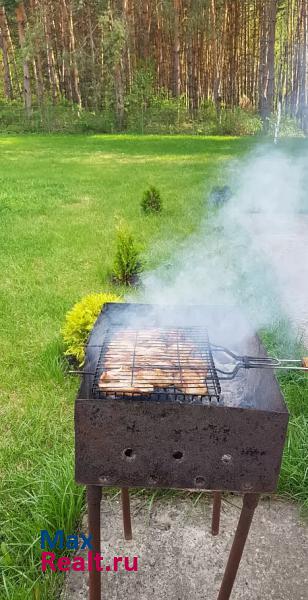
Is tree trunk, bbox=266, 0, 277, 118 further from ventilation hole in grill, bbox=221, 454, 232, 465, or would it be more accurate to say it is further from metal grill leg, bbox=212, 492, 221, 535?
ventilation hole in grill, bbox=221, 454, 232, 465

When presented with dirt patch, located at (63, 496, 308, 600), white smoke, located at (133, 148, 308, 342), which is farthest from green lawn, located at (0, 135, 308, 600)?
white smoke, located at (133, 148, 308, 342)

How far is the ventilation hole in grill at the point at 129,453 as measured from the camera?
1663mm

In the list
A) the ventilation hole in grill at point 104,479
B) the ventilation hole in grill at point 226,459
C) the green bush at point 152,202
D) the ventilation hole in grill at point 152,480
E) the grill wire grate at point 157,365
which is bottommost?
the green bush at point 152,202

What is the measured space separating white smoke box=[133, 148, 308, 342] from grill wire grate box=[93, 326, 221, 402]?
15.6 inches

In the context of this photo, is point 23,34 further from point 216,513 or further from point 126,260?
point 216,513

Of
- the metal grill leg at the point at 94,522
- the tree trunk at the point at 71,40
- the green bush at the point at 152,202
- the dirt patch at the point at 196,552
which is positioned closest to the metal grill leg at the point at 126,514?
the dirt patch at the point at 196,552

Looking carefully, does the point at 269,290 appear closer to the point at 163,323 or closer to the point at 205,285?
the point at 205,285

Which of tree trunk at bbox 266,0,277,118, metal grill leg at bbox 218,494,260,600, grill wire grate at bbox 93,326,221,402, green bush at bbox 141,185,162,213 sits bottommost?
green bush at bbox 141,185,162,213

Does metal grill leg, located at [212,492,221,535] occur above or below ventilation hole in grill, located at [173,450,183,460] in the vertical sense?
below

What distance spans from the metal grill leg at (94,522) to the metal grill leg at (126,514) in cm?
41

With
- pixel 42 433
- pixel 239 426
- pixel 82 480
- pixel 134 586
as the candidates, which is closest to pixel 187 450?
pixel 239 426

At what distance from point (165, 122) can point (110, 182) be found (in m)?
14.0

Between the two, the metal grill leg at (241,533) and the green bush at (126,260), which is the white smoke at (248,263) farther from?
the metal grill leg at (241,533)

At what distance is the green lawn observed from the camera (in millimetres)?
2455
